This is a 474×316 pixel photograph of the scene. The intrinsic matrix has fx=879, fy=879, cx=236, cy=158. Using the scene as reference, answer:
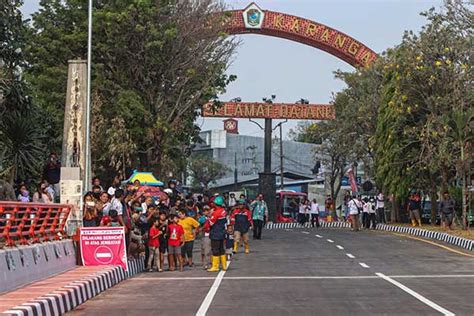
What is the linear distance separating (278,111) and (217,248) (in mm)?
36139

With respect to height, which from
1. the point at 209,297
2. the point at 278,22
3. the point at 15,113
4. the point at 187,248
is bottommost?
the point at 209,297

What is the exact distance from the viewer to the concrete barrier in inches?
555

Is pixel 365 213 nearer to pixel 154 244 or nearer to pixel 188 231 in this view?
pixel 188 231

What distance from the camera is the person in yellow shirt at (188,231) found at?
74.6ft

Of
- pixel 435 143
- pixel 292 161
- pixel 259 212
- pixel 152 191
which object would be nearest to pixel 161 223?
pixel 152 191

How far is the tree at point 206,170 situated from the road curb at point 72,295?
72610mm

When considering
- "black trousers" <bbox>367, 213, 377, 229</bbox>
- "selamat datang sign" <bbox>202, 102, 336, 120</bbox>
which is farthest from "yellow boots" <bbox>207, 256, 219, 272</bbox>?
"selamat datang sign" <bbox>202, 102, 336, 120</bbox>

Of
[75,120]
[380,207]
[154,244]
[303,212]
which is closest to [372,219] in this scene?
[380,207]

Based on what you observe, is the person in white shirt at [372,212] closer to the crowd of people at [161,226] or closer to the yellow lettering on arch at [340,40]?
the yellow lettering on arch at [340,40]

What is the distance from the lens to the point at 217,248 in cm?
2173

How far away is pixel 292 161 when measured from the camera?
97.6m

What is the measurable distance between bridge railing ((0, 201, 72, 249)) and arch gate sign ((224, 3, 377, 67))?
2846 cm

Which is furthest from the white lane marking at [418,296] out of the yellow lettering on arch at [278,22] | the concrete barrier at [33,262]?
the yellow lettering on arch at [278,22]

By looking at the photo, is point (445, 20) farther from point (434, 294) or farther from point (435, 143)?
point (434, 294)
